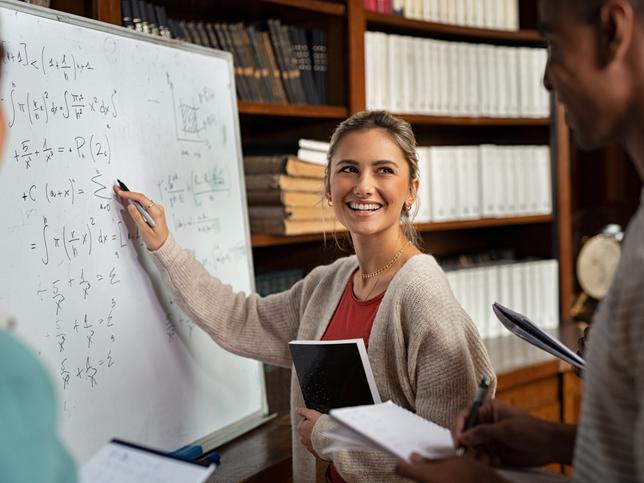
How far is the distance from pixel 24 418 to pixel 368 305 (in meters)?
1.05

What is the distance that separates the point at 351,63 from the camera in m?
2.51

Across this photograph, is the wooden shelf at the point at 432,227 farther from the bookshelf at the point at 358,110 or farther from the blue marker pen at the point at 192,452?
the blue marker pen at the point at 192,452

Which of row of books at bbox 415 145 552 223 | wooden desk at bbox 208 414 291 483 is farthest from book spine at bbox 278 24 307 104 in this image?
wooden desk at bbox 208 414 291 483

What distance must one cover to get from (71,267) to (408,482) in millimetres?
765

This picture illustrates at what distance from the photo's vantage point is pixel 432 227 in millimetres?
2787

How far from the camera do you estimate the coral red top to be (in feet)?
5.46

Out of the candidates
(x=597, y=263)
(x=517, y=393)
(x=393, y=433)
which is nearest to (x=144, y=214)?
(x=393, y=433)

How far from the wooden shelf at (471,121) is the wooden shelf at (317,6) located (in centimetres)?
43

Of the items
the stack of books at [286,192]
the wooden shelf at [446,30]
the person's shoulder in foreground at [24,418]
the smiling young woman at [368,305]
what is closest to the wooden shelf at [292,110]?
the stack of books at [286,192]

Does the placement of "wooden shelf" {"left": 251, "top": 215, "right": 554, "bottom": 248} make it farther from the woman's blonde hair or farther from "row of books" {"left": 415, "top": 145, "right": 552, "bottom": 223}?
the woman's blonde hair

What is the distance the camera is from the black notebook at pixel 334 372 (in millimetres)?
1469

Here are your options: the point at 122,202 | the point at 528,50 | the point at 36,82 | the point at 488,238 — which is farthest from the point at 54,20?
the point at 488,238

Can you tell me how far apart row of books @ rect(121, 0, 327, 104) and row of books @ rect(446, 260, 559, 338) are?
34.9 inches

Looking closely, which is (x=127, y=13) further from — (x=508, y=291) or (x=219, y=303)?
(x=508, y=291)
